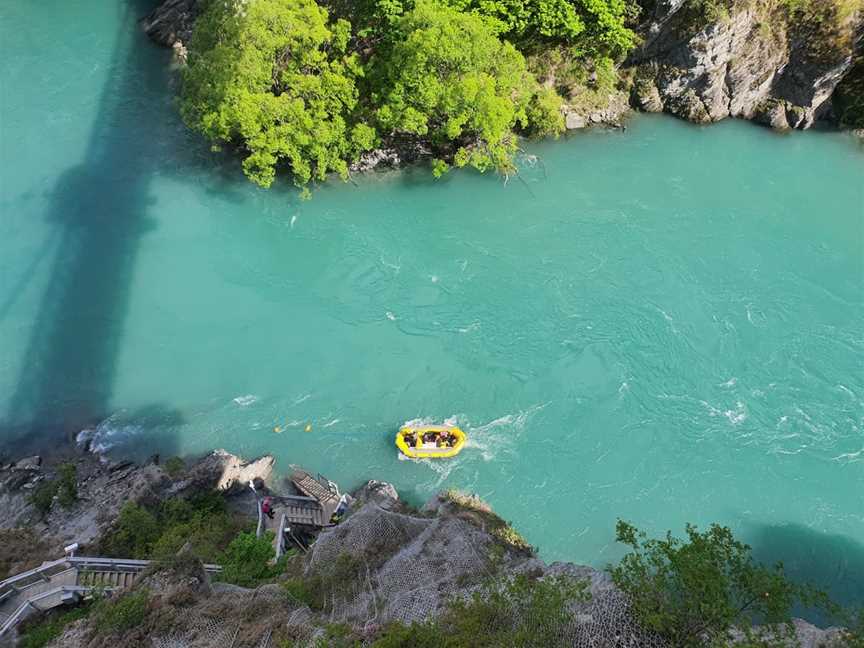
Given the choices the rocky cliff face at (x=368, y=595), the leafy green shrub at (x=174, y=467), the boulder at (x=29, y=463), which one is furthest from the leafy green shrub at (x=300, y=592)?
the boulder at (x=29, y=463)

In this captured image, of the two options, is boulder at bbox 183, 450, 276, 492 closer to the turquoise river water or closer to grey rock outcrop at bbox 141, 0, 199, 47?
the turquoise river water

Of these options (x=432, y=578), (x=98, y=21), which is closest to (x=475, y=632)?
(x=432, y=578)

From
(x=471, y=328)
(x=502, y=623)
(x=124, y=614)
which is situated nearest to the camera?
(x=502, y=623)

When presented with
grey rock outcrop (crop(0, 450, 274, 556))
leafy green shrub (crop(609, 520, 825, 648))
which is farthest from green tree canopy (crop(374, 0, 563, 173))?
leafy green shrub (crop(609, 520, 825, 648))

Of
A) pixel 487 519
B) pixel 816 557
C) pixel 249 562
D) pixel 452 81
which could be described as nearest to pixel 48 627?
pixel 249 562

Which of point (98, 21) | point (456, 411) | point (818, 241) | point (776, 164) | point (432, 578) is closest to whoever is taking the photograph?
point (432, 578)

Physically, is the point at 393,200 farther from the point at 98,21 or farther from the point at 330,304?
the point at 98,21

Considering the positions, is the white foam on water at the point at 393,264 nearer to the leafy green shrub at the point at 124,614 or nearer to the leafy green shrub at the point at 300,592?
the leafy green shrub at the point at 300,592

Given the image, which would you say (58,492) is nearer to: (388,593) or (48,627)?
(48,627)
